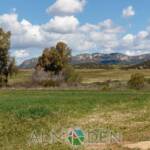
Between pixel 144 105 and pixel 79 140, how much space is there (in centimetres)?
1659

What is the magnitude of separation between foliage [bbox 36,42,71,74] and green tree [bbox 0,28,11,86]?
28.8 feet

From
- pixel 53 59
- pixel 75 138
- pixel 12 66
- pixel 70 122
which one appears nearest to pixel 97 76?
pixel 53 59

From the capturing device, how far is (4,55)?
2822 inches

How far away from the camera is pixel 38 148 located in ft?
47.3

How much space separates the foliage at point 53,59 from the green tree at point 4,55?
28.8 feet

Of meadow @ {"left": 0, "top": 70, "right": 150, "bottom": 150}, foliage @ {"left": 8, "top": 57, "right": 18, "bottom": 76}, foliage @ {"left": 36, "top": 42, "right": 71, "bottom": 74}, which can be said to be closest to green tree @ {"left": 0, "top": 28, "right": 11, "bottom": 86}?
foliage @ {"left": 8, "top": 57, "right": 18, "bottom": 76}

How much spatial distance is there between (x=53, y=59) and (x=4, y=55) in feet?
37.5

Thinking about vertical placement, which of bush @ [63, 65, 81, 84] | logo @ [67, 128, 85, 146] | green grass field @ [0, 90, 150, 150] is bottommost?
green grass field @ [0, 90, 150, 150]

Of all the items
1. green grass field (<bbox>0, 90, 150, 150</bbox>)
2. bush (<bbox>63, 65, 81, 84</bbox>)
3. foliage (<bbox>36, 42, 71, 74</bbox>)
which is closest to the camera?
green grass field (<bbox>0, 90, 150, 150</bbox>)

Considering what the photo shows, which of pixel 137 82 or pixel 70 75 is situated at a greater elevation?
Answer: pixel 70 75

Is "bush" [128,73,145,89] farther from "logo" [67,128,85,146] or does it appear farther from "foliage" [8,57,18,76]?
"logo" [67,128,85,146]

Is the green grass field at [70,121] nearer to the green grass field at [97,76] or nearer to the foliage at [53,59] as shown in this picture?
the foliage at [53,59]

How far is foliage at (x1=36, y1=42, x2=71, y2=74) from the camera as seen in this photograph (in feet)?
262

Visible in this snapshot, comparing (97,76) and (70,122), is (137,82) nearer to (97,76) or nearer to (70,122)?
(70,122)
